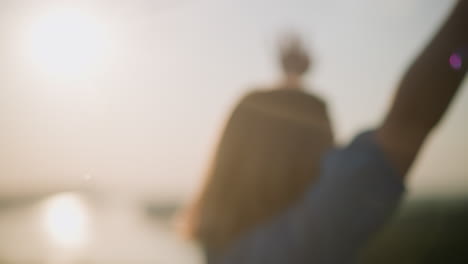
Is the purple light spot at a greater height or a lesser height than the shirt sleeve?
greater

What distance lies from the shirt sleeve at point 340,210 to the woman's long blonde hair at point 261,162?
37mm

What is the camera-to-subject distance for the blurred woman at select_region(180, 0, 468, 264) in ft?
1.62

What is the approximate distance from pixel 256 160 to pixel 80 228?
1833 mm

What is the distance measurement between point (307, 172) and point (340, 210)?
92mm

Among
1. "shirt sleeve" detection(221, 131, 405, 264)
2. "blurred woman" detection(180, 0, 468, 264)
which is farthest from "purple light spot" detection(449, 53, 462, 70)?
"shirt sleeve" detection(221, 131, 405, 264)

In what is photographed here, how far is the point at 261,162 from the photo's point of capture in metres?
0.68

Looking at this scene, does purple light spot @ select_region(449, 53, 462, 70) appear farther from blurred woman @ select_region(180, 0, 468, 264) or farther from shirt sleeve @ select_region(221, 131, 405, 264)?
shirt sleeve @ select_region(221, 131, 405, 264)

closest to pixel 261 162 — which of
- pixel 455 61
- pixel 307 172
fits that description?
pixel 307 172

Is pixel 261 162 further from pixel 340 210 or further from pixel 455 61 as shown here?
pixel 455 61

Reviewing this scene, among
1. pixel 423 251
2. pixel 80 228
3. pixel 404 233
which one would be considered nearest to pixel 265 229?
pixel 404 233

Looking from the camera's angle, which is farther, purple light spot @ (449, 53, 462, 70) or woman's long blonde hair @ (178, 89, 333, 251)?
woman's long blonde hair @ (178, 89, 333, 251)

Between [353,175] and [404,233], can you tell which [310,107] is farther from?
[404,233]

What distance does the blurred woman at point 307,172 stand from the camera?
49 centimetres

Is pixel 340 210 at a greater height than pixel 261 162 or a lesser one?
lesser
